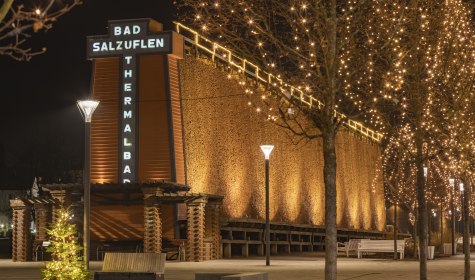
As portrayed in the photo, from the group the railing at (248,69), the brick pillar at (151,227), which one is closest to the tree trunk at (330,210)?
the railing at (248,69)

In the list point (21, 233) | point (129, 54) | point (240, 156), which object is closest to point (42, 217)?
point (21, 233)

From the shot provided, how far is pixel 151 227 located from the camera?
41.0m

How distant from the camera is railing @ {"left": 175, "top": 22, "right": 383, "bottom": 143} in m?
18.0

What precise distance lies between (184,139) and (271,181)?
13.8 m

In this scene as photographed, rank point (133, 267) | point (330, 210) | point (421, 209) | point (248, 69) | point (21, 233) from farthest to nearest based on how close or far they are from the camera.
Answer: point (248, 69) < point (21, 233) < point (133, 267) < point (421, 209) < point (330, 210)

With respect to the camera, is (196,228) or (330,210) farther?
(196,228)

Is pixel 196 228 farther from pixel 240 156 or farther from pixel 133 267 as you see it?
pixel 133 267

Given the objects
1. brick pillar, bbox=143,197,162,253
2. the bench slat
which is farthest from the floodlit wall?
the bench slat

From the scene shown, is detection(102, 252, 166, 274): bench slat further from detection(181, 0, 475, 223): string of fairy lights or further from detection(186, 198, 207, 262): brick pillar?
detection(186, 198, 207, 262): brick pillar

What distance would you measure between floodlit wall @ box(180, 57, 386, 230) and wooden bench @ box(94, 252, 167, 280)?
25665mm

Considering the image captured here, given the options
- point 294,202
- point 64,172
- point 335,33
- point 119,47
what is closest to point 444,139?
point 335,33

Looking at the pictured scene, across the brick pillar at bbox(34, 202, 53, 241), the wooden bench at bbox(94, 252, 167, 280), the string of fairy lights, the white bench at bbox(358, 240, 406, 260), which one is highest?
the string of fairy lights

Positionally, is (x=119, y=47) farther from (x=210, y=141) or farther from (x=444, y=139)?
(x=444, y=139)

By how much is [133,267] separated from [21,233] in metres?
21.9
